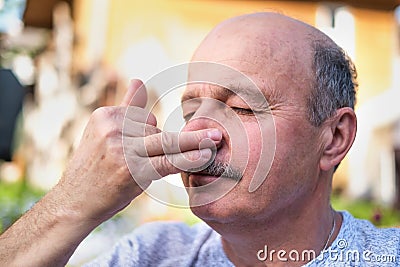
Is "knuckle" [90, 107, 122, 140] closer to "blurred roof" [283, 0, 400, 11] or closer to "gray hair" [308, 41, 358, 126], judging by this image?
"gray hair" [308, 41, 358, 126]

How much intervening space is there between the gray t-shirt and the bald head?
38 centimetres

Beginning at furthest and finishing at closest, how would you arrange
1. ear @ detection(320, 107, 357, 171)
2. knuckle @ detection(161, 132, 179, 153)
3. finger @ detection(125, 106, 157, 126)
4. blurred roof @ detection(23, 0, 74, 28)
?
blurred roof @ detection(23, 0, 74, 28) < ear @ detection(320, 107, 357, 171) < finger @ detection(125, 106, 157, 126) < knuckle @ detection(161, 132, 179, 153)

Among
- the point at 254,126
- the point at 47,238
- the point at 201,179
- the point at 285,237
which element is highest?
the point at 254,126

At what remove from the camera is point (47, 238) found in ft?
4.87

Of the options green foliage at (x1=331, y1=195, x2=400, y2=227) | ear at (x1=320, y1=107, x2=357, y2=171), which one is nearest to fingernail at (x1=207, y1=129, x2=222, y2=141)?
ear at (x1=320, y1=107, x2=357, y2=171)

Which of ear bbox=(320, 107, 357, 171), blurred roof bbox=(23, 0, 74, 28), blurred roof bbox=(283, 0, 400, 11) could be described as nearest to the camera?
ear bbox=(320, 107, 357, 171)

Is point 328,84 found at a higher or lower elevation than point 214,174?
higher

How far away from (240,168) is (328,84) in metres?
0.43

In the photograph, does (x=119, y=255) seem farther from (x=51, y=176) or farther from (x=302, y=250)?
(x=51, y=176)

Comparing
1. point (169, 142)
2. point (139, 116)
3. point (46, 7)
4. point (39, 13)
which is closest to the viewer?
point (169, 142)

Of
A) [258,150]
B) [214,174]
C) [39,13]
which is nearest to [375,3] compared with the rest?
[39,13]

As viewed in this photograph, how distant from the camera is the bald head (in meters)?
1.66

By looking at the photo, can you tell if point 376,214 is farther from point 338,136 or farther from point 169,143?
point 169,143

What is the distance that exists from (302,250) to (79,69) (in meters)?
Result: 4.40
